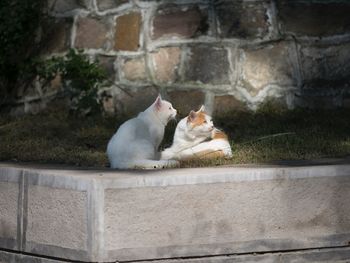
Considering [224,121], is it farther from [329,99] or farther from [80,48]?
[80,48]

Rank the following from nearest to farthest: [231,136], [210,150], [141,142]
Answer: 1. [141,142]
2. [210,150]
3. [231,136]

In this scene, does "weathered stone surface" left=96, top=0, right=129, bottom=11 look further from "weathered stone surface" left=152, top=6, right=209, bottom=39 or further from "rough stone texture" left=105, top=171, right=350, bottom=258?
"rough stone texture" left=105, top=171, right=350, bottom=258

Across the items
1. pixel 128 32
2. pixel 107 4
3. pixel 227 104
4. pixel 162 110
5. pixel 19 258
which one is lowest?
pixel 19 258

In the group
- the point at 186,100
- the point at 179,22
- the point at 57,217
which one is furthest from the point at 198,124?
the point at 179,22

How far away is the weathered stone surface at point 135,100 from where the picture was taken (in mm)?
7312

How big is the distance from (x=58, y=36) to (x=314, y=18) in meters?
2.23

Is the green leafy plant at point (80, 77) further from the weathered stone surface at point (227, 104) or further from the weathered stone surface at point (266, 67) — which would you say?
the weathered stone surface at point (266, 67)

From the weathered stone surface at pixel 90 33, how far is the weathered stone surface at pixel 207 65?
2.58 ft

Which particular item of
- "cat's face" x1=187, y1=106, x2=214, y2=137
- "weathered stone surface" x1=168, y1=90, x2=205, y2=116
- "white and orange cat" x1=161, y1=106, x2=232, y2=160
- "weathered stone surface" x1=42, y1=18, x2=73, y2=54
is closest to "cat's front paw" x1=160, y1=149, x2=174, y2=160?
"white and orange cat" x1=161, y1=106, x2=232, y2=160

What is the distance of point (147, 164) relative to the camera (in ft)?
16.9

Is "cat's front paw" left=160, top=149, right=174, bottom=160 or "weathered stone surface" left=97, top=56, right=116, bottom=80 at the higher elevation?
"weathered stone surface" left=97, top=56, right=116, bottom=80

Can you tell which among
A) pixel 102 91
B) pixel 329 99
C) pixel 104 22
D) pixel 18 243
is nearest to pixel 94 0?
pixel 104 22

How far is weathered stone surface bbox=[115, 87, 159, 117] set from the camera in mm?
7312

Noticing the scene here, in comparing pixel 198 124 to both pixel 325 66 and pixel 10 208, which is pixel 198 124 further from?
pixel 325 66
